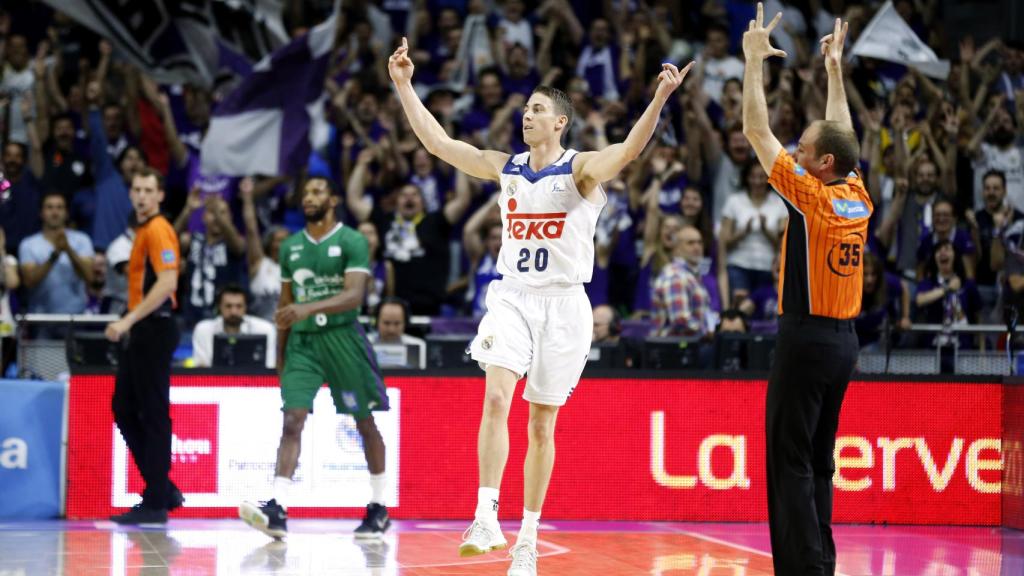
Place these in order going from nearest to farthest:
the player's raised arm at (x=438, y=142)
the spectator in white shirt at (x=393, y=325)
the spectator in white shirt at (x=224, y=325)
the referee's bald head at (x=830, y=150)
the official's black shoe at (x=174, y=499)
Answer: the referee's bald head at (x=830, y=150), the player's raised arm at (x=438, y=142), the official's black shoe at (x=174, y=499), the spectator in white shirt at (x=393, y=325), the spectator in white shirt at (x=224, y=325)

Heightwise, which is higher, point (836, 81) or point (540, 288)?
point (836, 81)

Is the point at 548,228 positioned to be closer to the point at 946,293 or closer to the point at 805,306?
the point at 805,306

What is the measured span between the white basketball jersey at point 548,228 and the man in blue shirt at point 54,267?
7.14 meters

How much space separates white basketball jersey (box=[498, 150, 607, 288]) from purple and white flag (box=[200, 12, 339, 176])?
7.80 metres

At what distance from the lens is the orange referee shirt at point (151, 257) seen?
9.54 m

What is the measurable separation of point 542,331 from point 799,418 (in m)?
1.52

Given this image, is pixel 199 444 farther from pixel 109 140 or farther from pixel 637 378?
pixel 109 140

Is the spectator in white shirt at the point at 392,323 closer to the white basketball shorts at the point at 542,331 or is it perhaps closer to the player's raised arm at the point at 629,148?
the white basketball shorts at the point at 542,331

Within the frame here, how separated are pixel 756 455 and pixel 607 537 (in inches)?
70.2

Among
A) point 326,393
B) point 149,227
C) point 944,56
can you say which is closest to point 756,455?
point 326,393

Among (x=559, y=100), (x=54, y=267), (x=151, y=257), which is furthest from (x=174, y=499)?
(x=559, y=100)

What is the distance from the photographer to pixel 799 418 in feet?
20.9

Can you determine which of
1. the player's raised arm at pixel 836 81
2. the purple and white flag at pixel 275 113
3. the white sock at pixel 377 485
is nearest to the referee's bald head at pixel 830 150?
the player's raised arm at pixel 836 81


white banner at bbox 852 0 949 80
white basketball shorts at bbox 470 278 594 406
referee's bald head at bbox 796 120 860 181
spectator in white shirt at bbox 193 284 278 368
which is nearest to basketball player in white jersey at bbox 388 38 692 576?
Result: white basketball shorts at bbox 470 278 594 406
